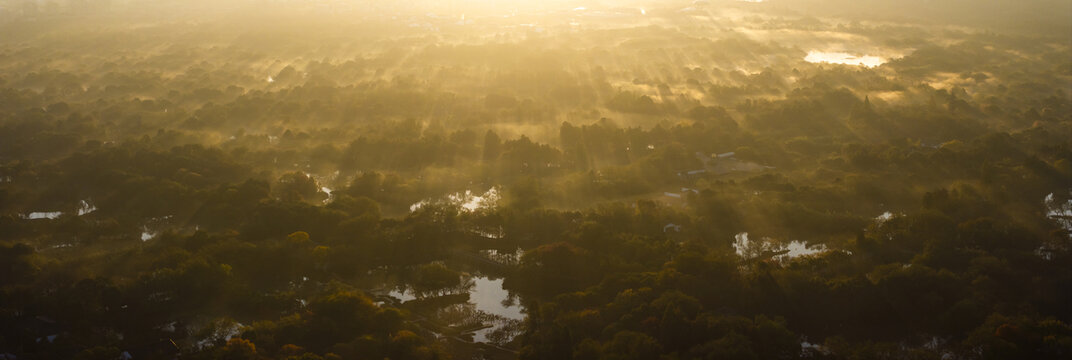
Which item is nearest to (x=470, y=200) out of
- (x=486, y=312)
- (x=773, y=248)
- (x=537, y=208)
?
(x=537, y=208)

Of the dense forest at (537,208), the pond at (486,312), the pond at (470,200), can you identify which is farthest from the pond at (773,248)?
the pond at (470,200)

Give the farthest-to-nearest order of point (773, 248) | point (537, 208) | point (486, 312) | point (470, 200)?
point (470, 200) < point (537, 208) < point (773, 248) < point (486, 312)

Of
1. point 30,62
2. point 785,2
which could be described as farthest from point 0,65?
point 785,2

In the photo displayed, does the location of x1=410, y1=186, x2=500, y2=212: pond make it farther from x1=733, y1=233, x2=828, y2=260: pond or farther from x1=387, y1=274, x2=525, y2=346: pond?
x1=733, y1=233, x2=828, y2=260: pond

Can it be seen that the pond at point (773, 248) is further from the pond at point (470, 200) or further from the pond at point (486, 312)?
the pond at point (470, 200)

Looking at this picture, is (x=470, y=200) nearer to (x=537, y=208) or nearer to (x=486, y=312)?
(x=537, y=208)

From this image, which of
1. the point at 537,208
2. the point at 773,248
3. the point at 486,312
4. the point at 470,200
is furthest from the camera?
the point at 470,200

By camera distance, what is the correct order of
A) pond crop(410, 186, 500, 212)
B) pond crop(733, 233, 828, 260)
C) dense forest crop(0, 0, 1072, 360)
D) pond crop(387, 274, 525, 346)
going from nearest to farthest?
dense forest crop(0, 0, 1072, 360), pond crop(387, 274, 525, 346), pond crop(733, 233, 828, 260), pond crop(410, 186, 500, 212)

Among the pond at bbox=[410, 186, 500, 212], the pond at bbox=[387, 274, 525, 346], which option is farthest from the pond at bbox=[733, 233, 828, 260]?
the pond at bbox=[410, 186, 500, 212]

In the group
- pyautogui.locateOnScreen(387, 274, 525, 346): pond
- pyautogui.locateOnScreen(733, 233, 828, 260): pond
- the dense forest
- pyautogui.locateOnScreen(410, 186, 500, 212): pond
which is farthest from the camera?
pyautogui.locateOnScreen(410, 186, 500, 212): pond
